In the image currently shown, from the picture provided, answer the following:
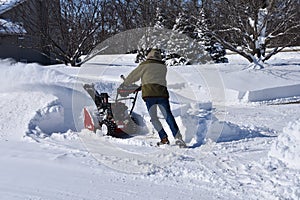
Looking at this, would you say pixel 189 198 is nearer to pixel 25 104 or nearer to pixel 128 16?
pixel 25 104

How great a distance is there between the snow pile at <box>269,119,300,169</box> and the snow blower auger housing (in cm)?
245

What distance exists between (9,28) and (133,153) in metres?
21.2

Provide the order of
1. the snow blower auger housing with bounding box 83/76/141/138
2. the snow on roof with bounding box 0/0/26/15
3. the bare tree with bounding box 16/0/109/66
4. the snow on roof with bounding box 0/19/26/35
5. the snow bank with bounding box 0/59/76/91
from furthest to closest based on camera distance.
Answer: the snow on roof with bounding box 0/0/26/15, the snow on roof with bounding box 0/19/26/35, the bare tree with bounding box 16/0/109/66, the snow bank with bounding box 0/59/76/91, the snow blower auger housing with bounding box 83/76/141/138

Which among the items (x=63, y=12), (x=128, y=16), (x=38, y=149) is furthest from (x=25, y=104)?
(x=63, y=12)

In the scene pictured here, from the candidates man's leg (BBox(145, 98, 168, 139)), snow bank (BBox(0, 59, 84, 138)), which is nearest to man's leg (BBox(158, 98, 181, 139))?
man's leg (BBox(145, 98, 168, 139))

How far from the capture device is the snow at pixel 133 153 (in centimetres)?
389

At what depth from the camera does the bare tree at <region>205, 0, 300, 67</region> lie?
14211mm

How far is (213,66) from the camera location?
1475 cm

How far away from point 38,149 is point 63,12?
16003 mm

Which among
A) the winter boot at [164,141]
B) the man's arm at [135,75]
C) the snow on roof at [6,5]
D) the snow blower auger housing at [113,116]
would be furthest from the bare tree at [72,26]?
the winter boot at [164,141]

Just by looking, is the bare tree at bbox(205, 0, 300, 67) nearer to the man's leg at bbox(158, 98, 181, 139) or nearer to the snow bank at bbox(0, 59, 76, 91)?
the snow bank at bbox(0, 59, 76, 91)

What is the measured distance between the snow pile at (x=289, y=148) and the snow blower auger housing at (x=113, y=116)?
245 centimetres

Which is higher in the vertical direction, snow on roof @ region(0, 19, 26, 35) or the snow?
snow on roof @ region(0, 19, 26, 35)

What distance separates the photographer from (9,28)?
23656 mm
